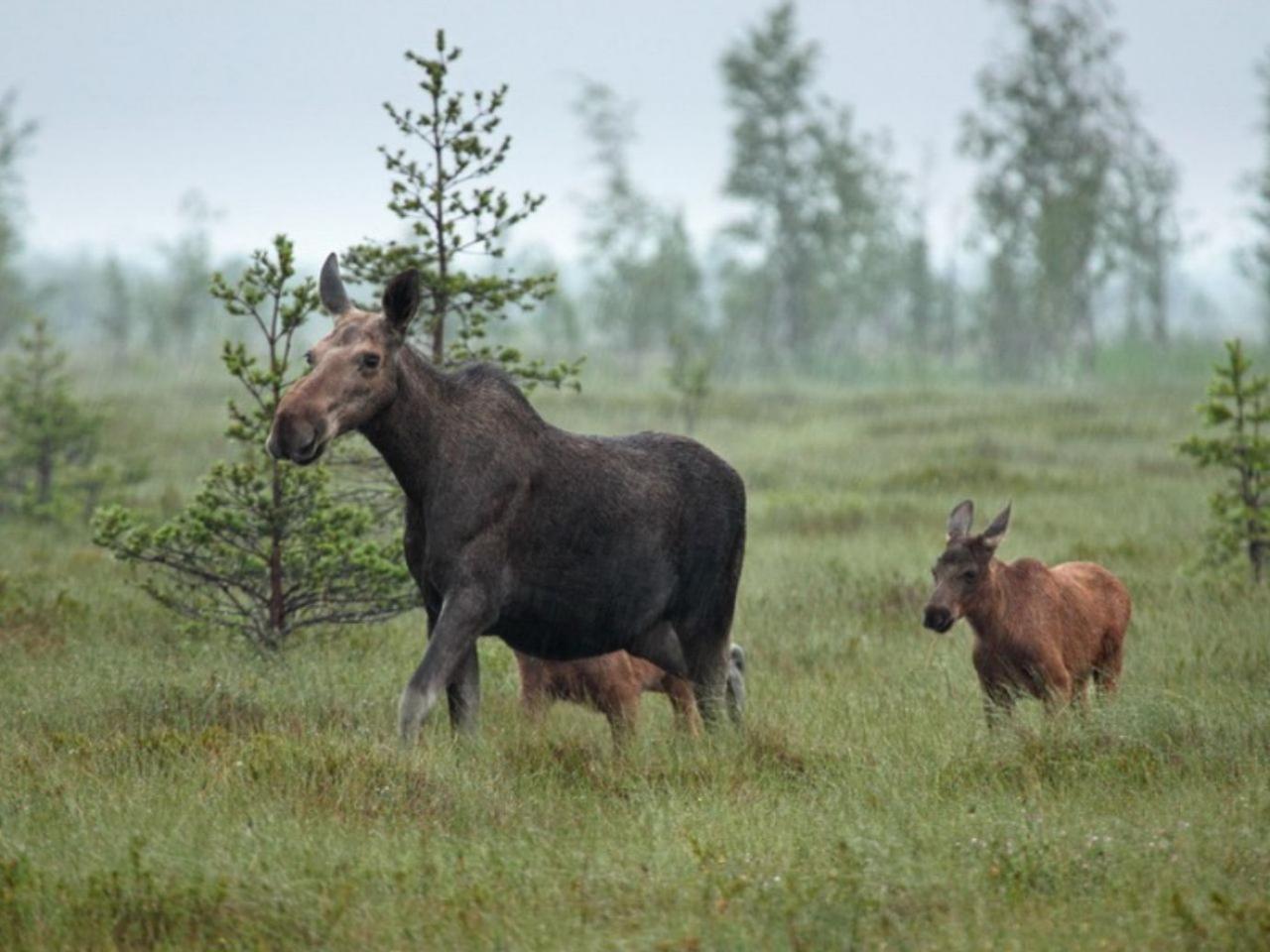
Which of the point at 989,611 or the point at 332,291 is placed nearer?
the point at 332,291

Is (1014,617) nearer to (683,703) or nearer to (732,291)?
(683,703)

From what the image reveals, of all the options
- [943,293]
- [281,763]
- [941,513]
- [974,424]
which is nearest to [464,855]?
[281,763]

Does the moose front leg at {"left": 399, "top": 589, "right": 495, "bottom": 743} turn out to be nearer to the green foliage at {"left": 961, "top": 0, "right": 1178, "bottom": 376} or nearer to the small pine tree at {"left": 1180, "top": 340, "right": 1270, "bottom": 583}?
the small pine tree at {"left": 1180, "top": 340, "right": 1270, "bottom": 583}

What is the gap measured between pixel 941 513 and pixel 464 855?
1390cm

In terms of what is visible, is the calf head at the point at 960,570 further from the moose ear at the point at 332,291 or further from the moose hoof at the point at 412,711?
the moose ear at the point at 332,291

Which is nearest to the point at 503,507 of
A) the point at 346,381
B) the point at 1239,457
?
the point at 346,381

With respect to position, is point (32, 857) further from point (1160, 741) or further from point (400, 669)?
point (1160, 741)

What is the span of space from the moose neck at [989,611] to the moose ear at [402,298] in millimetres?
3557

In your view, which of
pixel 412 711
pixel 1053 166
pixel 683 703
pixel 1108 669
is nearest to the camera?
pixel 412 711

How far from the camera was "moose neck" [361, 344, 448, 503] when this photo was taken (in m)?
7.57

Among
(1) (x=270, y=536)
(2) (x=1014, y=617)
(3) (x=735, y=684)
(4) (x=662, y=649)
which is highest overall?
(1) (x=270, y=536)

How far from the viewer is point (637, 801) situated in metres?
7.22

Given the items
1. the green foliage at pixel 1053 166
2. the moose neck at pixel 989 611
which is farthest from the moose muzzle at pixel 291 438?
the green foliage at pixel 1053 166

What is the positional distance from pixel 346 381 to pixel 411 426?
0.43 metres
